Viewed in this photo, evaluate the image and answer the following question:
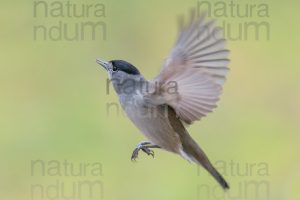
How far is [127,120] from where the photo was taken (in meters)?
6.71

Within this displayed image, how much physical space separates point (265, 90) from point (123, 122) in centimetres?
131

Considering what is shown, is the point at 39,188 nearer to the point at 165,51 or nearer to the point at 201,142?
the point at 201,142

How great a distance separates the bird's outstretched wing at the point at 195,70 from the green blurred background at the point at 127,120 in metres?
2.35

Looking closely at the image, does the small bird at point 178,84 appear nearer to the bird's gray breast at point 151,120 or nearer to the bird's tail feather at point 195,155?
the bird's gray breast at point 151,120

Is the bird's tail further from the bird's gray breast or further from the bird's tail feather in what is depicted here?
the bird's gray breast

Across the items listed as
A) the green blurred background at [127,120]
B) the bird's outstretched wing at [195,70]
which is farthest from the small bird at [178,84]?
the green blurred background at [127,120]

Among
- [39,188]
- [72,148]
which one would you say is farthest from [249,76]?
[39,188]

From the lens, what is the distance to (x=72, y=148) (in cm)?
647

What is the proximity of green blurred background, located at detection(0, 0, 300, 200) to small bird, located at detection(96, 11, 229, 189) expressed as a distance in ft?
7.40

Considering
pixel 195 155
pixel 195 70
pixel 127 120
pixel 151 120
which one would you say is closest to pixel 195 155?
pixel 195 155

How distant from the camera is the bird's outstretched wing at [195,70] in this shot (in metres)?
3.02

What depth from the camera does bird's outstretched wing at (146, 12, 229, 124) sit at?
302 centimetres

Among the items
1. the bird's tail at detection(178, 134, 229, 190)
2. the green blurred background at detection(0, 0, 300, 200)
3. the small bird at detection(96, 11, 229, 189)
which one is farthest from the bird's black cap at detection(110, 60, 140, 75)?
the green blurred background at detection(0, 0, 300, 200)

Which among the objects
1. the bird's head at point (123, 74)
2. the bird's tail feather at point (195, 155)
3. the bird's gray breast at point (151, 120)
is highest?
the bird's head at point (123, 74)
